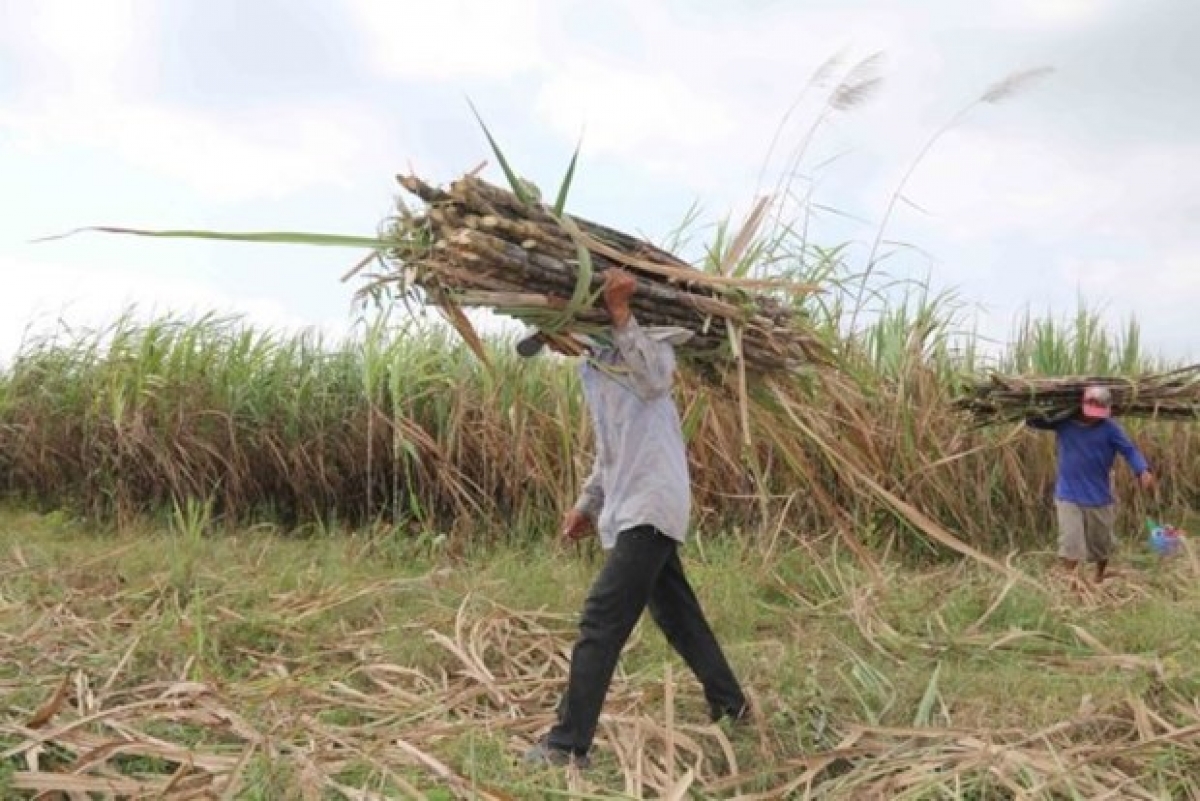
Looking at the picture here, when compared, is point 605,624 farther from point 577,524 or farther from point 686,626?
point 577,524

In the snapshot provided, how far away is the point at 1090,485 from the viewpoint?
603cm

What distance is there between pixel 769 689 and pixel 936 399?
121 inches

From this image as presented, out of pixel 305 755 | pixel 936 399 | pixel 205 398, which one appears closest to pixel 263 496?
pixel 205 398

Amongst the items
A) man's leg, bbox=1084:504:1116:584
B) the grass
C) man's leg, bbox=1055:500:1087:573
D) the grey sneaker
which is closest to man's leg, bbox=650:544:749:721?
the grass

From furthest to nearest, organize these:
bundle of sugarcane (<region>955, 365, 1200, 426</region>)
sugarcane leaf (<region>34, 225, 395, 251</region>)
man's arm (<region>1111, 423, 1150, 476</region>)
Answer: bundle of sugarcane (<region>955, 365, 1200, 426</region>), man's arm (<region>1111, 423, 1150, 476</region>), sugarcane leaf (<region>34, 225, 395, 251</region>)

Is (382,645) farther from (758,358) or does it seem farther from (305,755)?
(758,358)

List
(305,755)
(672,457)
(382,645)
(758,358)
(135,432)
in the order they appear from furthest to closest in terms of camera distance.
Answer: (135,432)
(382,645)
(758,358)
(672,457)
(305,755)

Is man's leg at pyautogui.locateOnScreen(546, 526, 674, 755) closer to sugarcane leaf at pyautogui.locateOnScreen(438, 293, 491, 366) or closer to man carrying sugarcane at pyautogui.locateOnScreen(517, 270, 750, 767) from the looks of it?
man carrying sugarcane at pyautogui.locateOnScreen(517, 270, 750, 767)

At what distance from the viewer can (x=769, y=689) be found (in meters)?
3.78

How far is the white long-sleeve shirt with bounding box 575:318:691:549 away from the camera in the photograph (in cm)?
298

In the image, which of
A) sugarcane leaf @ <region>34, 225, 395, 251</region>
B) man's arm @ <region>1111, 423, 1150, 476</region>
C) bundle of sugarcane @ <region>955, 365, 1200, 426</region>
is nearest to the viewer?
sugarcane leaf @ <region>34, 225, 395, 251</region>

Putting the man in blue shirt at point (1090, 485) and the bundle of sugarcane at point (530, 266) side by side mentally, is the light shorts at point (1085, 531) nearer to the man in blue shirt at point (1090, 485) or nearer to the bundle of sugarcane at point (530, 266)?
the man in blue shirt at point (1090, 485)

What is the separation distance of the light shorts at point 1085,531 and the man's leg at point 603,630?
3.75 m

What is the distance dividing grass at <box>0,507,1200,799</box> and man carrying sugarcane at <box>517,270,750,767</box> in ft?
0.57
